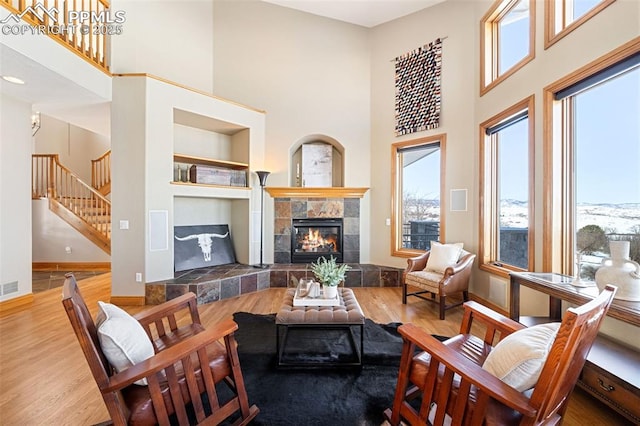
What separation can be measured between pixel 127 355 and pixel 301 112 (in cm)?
451

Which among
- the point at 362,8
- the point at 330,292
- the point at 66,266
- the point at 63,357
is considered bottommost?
the point at 63,357

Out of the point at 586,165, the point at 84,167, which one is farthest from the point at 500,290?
the point at 84,167

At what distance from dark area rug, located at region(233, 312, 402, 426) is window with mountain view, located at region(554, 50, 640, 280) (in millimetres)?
1745

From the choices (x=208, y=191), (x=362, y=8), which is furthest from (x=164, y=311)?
(x=362, y=8)

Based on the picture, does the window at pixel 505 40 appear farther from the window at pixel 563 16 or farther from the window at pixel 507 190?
the window at pixel 507 190

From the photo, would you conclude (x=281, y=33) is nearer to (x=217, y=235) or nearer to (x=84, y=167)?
(x=217, y=235)

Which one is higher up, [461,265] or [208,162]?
[208,162]

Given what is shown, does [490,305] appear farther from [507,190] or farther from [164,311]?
[164,311]

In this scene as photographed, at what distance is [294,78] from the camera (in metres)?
5.07

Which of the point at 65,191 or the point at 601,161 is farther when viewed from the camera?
the point at 65,191

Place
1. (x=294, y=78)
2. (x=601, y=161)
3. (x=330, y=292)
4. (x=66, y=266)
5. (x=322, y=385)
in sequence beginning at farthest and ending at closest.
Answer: (x=66, y=266) → (x=294, y=78) → (x=330, y=292) → (x=601, y=161) → (x=322, y=385)

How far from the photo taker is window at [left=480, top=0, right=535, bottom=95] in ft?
10.1

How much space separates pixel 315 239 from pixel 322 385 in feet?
10.4

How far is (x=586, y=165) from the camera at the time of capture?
2527 mm
